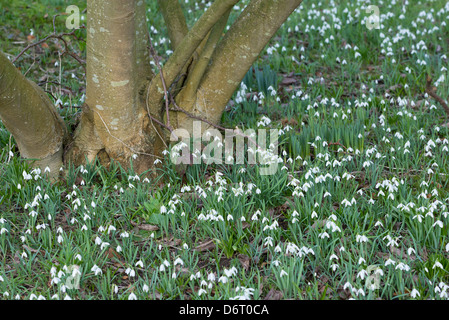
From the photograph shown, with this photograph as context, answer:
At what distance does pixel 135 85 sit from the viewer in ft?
12.0

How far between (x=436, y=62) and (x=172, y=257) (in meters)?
3.83

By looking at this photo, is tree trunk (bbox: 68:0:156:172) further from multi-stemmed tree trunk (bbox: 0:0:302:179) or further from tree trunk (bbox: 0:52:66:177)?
tree trunk (bbox: 0:52:66:177)

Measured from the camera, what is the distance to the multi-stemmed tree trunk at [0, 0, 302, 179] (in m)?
3.36

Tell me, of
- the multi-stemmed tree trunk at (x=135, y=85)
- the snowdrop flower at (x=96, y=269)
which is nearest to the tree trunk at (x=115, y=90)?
the multi-stemmed tree trunk at (x=135, y=85)

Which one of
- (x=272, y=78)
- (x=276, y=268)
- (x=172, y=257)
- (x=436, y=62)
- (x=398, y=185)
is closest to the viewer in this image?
(x=276, y=268)

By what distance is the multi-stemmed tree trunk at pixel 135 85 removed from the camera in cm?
336

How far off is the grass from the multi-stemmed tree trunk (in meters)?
0.22

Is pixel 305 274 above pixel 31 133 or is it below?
below

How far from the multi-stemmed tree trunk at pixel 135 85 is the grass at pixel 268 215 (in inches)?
8.6
